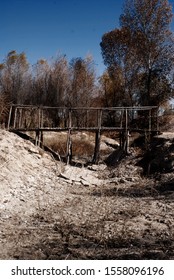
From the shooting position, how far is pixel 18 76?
29516 millimetres

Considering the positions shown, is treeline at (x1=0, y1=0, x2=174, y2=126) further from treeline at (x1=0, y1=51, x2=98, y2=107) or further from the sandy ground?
the sandy ground

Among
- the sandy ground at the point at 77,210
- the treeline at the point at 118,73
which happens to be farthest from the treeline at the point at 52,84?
the sandy ground at the point at 77,210

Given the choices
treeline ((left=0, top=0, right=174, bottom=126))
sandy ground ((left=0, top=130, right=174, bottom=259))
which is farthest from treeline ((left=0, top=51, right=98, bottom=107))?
sandy ground ((left=0, top=130, right=174, bottom=259))

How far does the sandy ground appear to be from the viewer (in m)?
5.62

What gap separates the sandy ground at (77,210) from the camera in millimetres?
5621

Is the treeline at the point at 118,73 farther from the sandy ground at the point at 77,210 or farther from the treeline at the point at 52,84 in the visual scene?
the sandy ground at the point at 77,210

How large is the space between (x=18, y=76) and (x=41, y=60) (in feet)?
14.4

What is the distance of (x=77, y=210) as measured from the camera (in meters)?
8.33

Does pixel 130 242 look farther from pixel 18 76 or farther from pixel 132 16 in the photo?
pixel 18 76

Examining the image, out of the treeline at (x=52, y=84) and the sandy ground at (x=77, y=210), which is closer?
the sandy ground at (x=77, y=210)

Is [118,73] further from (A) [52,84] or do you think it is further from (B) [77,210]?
(B) [77,210]

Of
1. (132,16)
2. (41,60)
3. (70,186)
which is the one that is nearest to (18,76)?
(41,60)

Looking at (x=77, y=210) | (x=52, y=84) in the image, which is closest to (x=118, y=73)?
(x=52, y=84)

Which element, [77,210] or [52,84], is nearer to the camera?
[77,210]
